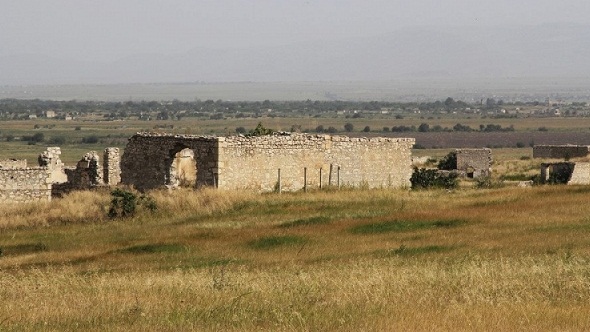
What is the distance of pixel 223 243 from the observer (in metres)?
21.6

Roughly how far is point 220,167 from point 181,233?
6.56 m

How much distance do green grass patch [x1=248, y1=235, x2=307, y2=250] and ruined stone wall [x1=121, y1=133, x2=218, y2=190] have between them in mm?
8436

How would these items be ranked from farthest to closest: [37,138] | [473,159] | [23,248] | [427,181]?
1. [37,138]
2. [473,159]
3. [427,181]
4. [23,248]

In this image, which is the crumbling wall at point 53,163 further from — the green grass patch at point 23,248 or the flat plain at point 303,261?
the green grass patch at point 23,248

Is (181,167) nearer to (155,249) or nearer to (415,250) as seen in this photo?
(155,249)

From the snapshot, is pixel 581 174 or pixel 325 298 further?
pixel 581 174

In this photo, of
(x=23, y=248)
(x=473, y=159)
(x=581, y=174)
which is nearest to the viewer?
(x=23, y=248)

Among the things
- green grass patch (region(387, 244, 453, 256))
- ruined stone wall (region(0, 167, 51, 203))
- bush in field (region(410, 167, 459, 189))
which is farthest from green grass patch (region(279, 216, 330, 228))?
ruined stone wall (region(0, 167, 51, 203))

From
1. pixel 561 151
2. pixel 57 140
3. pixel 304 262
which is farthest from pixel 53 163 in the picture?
pixel 57 140

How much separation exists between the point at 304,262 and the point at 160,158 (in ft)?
46.5

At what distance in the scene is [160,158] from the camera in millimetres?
32156

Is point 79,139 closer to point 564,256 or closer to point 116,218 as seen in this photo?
point 116,218

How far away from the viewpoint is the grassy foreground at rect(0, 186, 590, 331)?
1179 cm

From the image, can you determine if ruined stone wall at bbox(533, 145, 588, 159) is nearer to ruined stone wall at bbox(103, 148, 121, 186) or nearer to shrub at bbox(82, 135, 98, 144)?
ruined stone wall at bbox(103, 148, 121, 186)
